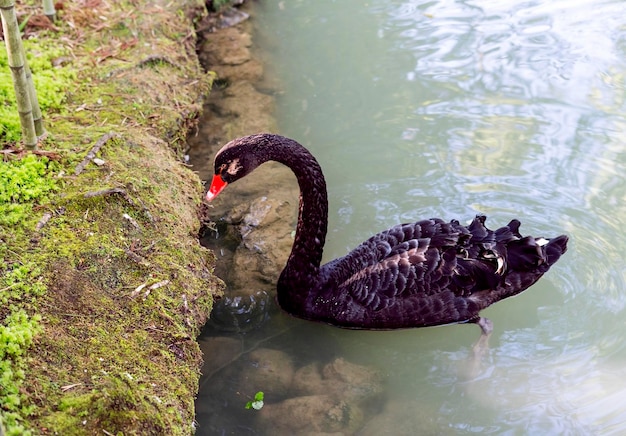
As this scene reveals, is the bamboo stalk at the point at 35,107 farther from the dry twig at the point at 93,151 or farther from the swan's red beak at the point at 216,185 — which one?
the swan's red beak at the point at 216,185

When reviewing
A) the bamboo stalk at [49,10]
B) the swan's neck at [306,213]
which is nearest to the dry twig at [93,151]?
the swan's neck at [306,213]

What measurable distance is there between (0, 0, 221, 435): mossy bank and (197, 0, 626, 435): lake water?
504mm

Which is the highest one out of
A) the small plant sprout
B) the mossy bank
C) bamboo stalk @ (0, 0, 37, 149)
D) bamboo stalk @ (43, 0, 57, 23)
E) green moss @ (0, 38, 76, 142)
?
bamboo stalk @ (0, 0, 37, 149)

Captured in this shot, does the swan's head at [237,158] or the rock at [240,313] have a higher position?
the swan's head at [237,158]

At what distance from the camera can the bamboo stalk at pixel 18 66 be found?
342cm

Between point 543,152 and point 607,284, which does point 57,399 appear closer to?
point 607,284

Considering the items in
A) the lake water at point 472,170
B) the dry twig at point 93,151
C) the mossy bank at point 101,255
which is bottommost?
the lake water at point 472,170

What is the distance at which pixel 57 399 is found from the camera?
263 centimetres

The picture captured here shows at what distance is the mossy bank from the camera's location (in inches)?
107

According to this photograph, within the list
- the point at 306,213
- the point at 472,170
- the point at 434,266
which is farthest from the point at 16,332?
the point at 472,170

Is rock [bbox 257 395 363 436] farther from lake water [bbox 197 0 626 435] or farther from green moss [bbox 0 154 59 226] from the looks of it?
Answer: green moss [bbox 0 154 59 226]

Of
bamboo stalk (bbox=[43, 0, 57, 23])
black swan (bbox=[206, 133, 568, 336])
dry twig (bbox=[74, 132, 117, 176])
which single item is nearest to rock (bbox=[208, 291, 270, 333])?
black swan (bbox=[206, 133, 568, 336])

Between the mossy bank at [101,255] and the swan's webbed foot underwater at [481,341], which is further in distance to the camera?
the swan's webbed foot underwater at [481,341]

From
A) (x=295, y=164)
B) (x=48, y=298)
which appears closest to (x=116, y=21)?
(x=295, y=164)
